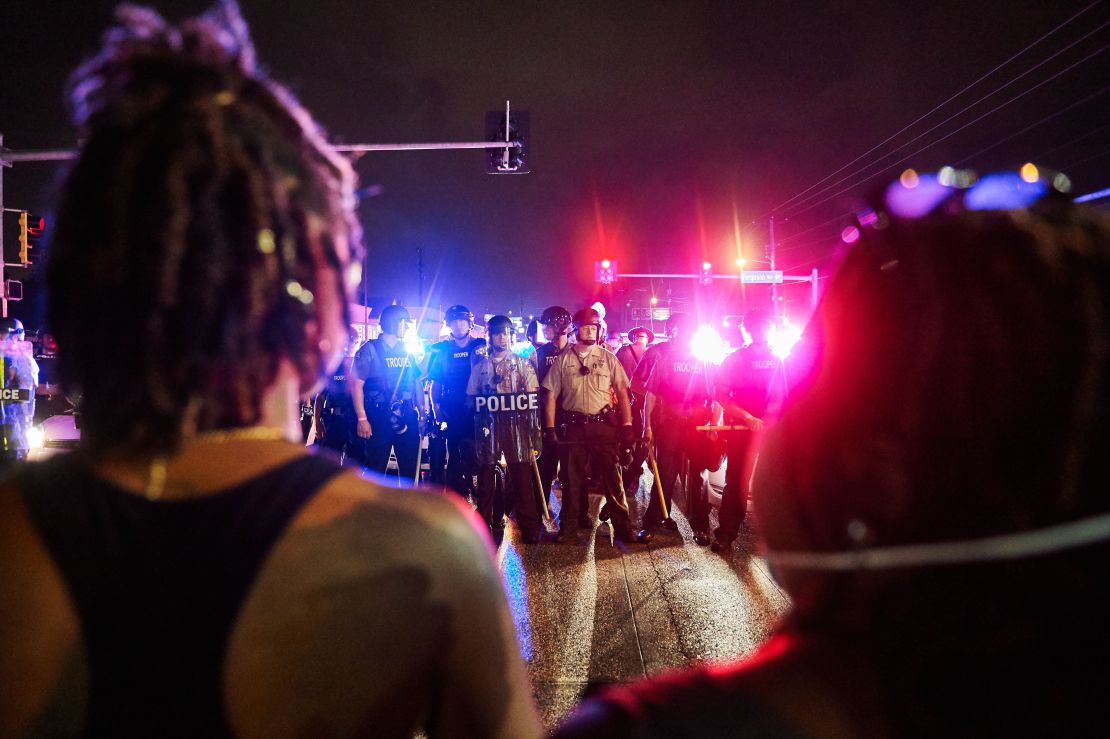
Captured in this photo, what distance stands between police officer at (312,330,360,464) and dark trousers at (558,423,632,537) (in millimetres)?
2866

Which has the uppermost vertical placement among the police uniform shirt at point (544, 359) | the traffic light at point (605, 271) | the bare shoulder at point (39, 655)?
the traffic light at point (605, 271)

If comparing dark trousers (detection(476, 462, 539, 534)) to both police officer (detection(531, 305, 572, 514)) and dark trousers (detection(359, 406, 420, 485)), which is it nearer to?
police officer (detection(531, 305, 572, 514))

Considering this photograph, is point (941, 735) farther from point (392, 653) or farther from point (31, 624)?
point (31, 624)

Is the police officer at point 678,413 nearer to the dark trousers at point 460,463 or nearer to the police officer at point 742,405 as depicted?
the police officer at point 742,405

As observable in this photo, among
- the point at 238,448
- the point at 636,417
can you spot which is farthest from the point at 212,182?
the point at 636,417

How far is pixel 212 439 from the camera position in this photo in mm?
1095

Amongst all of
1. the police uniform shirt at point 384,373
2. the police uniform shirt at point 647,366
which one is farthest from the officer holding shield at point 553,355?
the police uniform shirt at point 384,373

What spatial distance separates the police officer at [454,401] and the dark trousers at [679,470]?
2405 millimetres

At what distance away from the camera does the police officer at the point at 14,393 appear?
26.7ft

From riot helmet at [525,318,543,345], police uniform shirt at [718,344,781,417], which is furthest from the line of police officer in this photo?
riot helmet at [525,318,543,345]

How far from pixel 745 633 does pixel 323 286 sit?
454 centimetres

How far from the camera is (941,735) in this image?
2.41 feet

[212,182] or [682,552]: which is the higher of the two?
[212,182]

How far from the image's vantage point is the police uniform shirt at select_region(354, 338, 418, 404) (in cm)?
780
